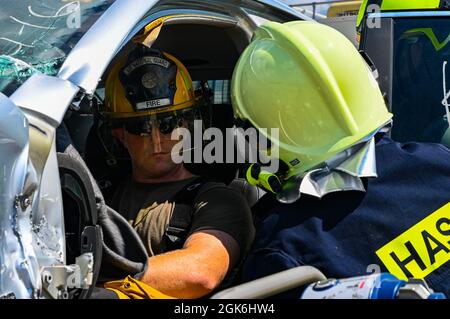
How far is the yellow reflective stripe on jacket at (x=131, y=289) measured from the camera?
214cm

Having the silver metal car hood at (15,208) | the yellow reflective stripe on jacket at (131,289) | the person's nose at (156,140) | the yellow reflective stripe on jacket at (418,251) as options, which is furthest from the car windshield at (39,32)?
the yellow reflective stripe on jacket at (418,251)

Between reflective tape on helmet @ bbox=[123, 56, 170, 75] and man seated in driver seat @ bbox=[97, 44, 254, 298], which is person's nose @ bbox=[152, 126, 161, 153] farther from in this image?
reflective tape on helmet @ bbox=[123, 56, 170, 75]

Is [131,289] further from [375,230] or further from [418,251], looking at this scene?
[418,251]

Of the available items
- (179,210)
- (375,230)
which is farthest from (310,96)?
(179,210)

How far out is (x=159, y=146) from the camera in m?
2.98

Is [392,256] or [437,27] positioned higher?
[437,27]

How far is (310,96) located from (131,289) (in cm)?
80

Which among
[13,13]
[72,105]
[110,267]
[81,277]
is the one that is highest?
[13,13]

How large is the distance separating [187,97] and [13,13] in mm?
880

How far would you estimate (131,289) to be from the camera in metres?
2.15

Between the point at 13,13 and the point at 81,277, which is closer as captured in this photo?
the point at 81,277

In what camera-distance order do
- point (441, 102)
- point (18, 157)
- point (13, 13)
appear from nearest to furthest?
point (18, 157) → point (13, 13) → point (441, 102)

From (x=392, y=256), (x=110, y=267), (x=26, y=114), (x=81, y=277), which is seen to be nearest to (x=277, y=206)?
(x=392, y=256)

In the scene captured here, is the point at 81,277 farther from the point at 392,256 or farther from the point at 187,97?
the point at 187,97
